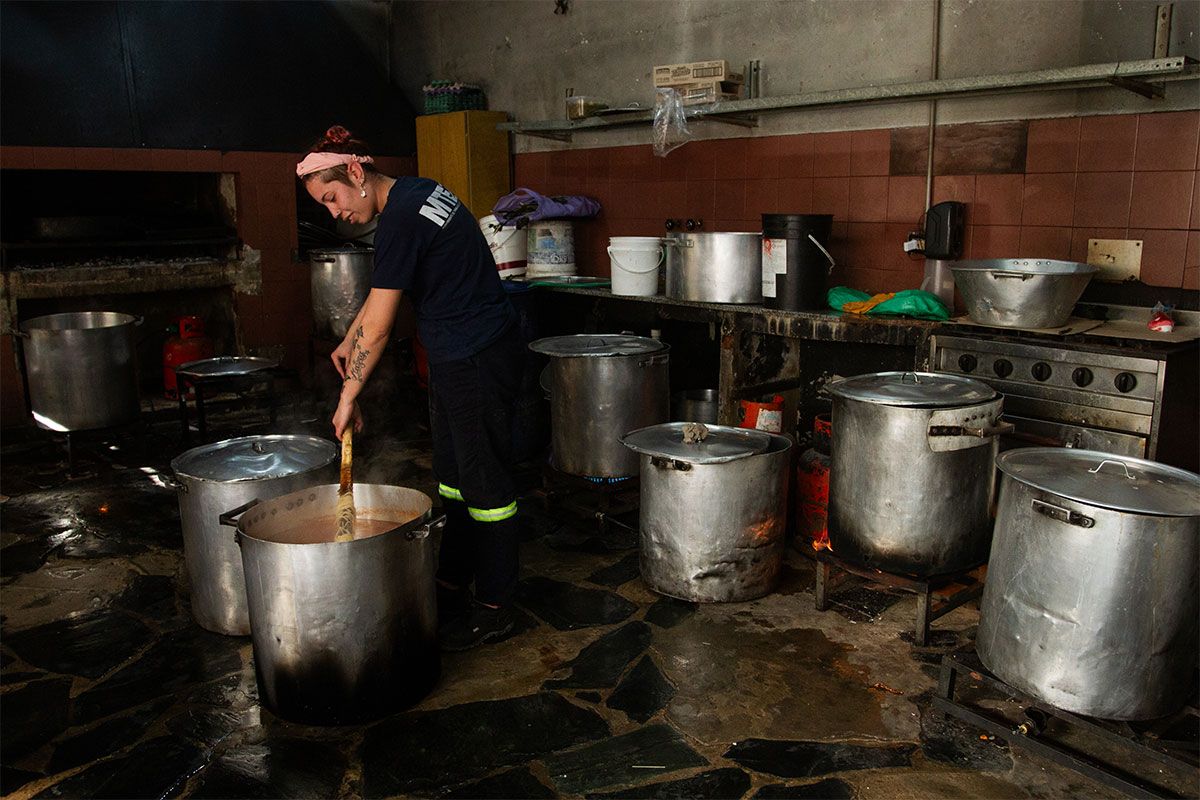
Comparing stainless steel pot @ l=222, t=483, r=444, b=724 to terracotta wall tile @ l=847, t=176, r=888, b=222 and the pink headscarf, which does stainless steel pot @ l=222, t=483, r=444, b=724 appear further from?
terracotta wall tile @ l=847, t=176, r=888, b=222

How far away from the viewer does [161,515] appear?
17.3 ft

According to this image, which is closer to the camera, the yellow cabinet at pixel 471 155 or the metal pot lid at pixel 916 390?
the metal pot lid at pixel 916 390

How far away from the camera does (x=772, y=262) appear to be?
16.6 feet

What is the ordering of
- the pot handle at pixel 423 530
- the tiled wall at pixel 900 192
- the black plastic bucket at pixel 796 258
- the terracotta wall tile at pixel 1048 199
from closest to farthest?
the pot handle at pixel 423 530
the tiled wall at pixel 900 192
the terracotta wall tile at pixel 1048 199
the black plastic bucket at pixel 796 258

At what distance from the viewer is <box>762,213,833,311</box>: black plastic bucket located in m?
Answer: 4.93

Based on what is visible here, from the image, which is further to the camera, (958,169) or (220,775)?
(958,169)

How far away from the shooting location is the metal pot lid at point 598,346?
15.9 ft

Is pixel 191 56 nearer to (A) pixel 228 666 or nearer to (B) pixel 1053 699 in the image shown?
(A) pixel 228 666

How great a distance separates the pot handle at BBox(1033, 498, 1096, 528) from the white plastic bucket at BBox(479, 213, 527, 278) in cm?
475

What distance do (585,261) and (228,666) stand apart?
4696 mm

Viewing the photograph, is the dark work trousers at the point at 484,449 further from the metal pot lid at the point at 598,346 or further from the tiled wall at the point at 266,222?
the tiled wall at the point at 266,222

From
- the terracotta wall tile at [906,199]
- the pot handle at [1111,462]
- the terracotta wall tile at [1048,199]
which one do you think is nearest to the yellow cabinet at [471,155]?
the terracotta wall tile at [906,199]

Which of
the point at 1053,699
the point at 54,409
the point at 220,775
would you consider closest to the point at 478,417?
the point at 220,775

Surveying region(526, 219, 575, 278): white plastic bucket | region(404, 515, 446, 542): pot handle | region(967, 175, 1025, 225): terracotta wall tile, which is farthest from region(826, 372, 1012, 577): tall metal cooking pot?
region(526, 219, 575, 278): white plastic bucket
